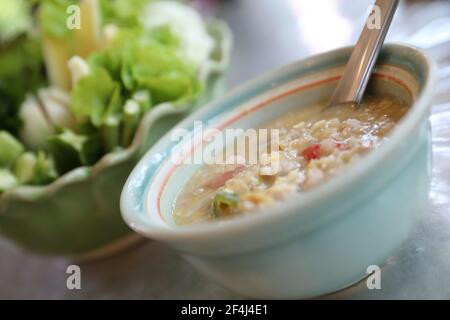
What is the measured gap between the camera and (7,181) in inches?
52.0

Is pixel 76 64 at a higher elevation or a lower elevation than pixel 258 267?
higher

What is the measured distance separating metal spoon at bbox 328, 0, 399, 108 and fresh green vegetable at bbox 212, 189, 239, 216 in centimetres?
37

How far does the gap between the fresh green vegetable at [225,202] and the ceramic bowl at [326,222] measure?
0.09 metres

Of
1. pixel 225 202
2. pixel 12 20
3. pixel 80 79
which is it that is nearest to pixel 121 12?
pixel 12 20

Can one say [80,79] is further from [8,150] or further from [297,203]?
[297,203]

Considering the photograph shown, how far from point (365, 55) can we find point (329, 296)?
0.49 m

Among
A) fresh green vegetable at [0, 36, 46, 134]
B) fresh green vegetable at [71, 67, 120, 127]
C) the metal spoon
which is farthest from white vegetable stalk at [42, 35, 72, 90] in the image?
the metal spoon

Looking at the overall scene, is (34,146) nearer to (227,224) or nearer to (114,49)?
(114,49)

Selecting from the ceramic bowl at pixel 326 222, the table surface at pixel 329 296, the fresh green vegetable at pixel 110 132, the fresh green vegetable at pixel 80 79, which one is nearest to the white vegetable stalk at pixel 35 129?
the fresh green vegetable at pixel 80 79

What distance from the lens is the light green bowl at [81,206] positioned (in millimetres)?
1247

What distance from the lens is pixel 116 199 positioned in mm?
1324
